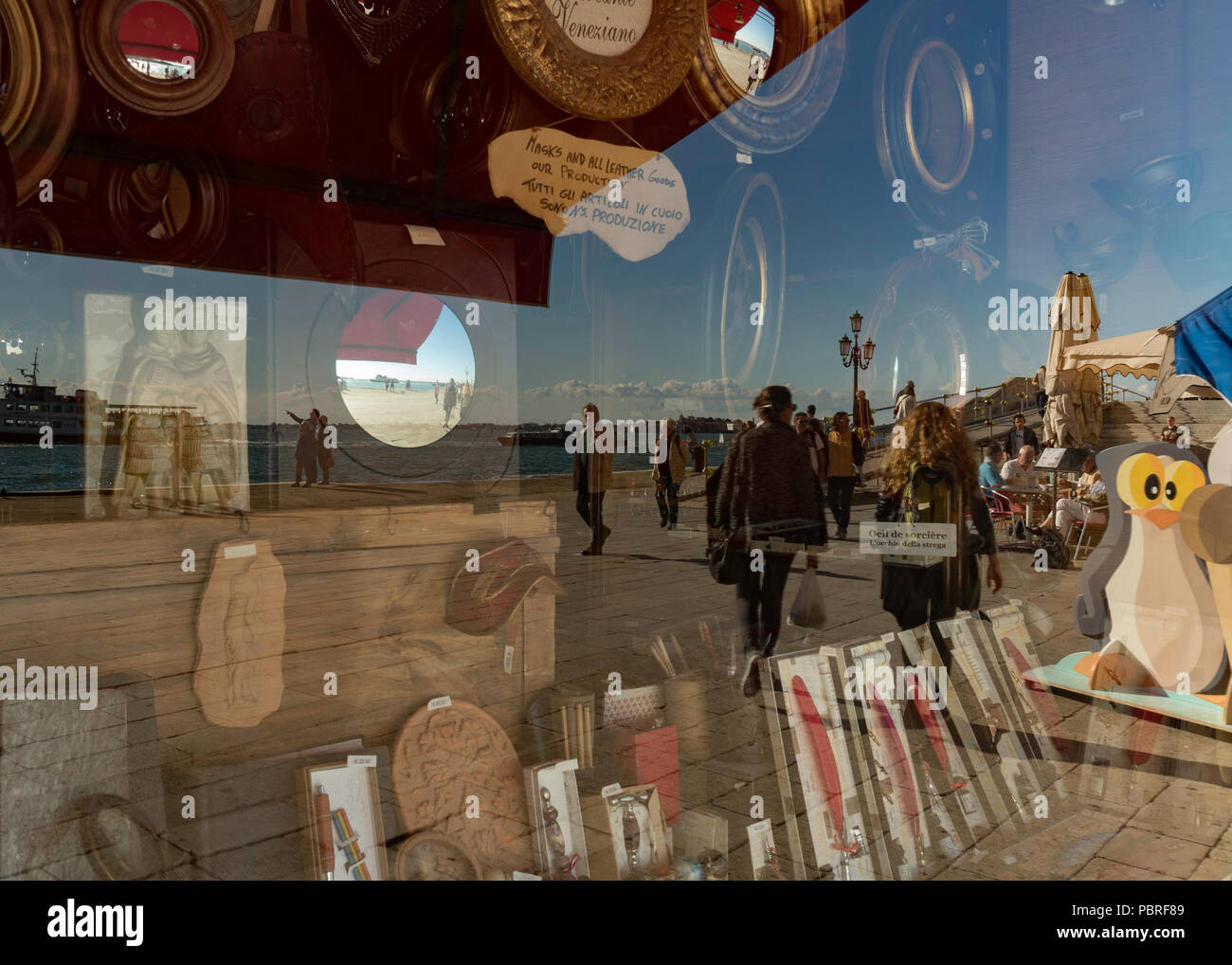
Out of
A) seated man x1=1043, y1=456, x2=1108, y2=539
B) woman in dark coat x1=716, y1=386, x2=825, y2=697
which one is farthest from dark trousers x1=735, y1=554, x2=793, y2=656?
seated man x1=1043, y1=456, x2=1108, y2=539

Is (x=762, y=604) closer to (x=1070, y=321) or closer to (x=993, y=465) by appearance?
(x=993, y=465)

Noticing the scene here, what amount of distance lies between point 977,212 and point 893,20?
21.6 inches

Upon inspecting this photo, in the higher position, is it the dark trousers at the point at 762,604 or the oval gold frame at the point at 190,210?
the oval gold frame at the point at 190,210

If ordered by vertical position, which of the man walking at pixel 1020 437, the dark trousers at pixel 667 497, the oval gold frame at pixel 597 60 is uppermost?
the oval gold frame at pixel 597 60

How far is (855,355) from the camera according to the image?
2.18m

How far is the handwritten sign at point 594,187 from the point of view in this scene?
6.31 feet

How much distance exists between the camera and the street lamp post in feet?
7.10

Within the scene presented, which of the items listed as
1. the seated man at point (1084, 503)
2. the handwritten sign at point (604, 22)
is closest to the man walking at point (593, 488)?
the handwritten sign at point (604, 22)

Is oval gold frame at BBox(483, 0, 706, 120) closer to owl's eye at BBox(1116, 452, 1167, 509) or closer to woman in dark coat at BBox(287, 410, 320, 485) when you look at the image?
woman in dark coat at BBox(287, 410, 320, 485)

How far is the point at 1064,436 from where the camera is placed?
7.96ft

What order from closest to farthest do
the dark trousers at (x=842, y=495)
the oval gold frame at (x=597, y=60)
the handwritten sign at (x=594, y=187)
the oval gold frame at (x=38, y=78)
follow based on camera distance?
the oval gold frame at (x=38, y=78) < the oval gold frame at (x=597, y=60) < the handwritten sign at (x=594, y=187) < the dark trousers at (x=842, y=495)

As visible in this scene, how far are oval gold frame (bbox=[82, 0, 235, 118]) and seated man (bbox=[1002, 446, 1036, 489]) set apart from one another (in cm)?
225

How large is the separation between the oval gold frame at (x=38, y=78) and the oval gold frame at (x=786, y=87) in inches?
50.0

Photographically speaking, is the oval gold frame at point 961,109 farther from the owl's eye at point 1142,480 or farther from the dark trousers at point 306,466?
the dark trousers at point 306,466
